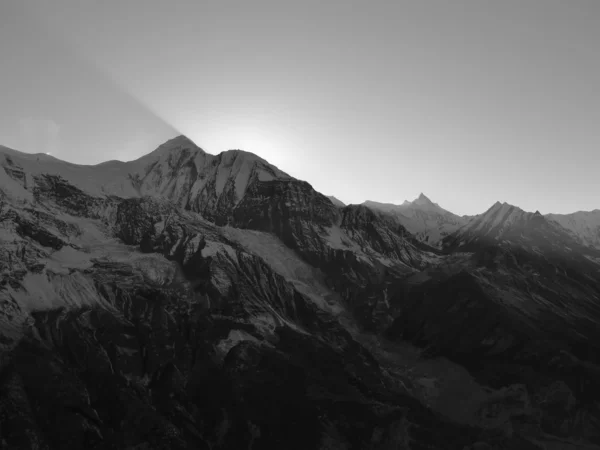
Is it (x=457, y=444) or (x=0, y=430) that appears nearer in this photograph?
(x=0, y=430)

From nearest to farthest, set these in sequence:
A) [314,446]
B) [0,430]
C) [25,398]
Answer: [0,430]
[25,398]
[314,446]

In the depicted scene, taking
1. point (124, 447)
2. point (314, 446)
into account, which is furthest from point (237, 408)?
point (124, 447)

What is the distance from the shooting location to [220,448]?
7215 inches

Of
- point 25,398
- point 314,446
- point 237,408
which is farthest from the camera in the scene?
point 237,408

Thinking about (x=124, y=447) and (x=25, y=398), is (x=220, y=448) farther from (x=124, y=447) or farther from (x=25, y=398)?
(x=25, y=398)

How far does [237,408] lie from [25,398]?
65.8 m

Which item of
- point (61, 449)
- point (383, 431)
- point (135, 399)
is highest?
point (383, 431)

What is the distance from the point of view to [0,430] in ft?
528

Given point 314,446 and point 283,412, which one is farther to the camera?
point 283,412

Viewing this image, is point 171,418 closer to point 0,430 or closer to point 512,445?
point 0,430

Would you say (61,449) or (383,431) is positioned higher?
(383,431)

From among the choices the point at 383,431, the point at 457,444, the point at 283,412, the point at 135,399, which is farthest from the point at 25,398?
the point at 457,444

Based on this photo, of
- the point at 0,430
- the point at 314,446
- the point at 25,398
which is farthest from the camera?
the point at 314,446

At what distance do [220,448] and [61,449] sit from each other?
46394mm
